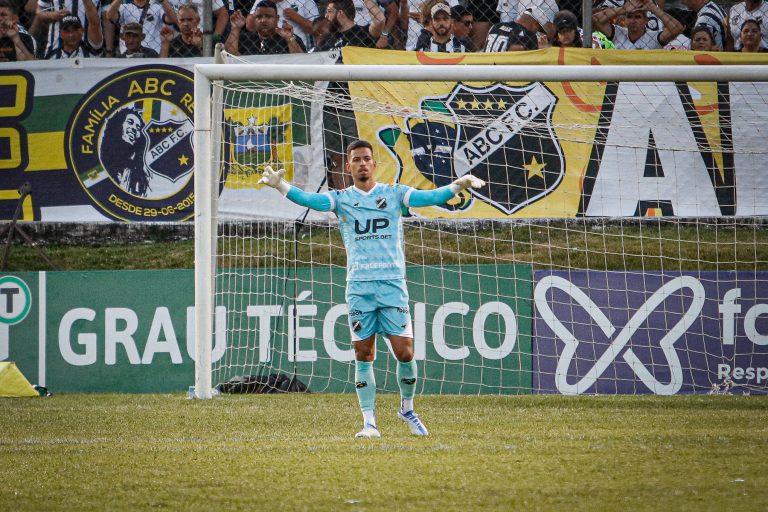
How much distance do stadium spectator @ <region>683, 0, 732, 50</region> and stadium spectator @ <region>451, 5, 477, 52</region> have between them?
8.91 feet

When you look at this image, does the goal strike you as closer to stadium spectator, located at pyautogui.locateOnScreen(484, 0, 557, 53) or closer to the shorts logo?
stadium spectator, located at pyautogui.locateOnScreen(484, 0, 557, 53)

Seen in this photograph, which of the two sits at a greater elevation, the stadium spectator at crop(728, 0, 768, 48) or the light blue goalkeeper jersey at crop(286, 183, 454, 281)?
the stadium spectator at crop(728, 0, 768, 48)

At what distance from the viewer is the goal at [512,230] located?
35.3 ft

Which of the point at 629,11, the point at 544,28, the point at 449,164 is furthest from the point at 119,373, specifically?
the point at 629,11

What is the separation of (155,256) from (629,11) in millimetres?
6922

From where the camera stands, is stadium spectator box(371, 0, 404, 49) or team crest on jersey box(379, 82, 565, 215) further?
stadium spectator box(371, 0, 404, 49)

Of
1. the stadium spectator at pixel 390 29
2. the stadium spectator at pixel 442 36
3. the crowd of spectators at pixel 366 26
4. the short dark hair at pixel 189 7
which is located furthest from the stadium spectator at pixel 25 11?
the stadium spectator at pixel 442 36

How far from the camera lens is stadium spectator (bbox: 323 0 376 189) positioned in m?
12.3

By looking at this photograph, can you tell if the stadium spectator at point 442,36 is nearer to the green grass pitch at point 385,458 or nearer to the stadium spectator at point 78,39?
the stadium spectator at point 78,39

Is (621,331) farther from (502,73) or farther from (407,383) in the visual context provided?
(407,383)

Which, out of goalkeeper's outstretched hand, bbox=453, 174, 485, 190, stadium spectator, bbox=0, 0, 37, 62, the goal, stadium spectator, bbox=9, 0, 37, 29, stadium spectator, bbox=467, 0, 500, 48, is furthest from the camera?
stadium spectator, bbox=9, 0, 37, 29

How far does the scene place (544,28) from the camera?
42.3 feet

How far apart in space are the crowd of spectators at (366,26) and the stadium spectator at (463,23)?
0.04 feet

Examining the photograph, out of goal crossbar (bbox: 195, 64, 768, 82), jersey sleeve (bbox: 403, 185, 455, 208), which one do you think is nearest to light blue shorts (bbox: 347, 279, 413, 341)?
jersey sleeve (bbox: 403, 185, 455, 208)
